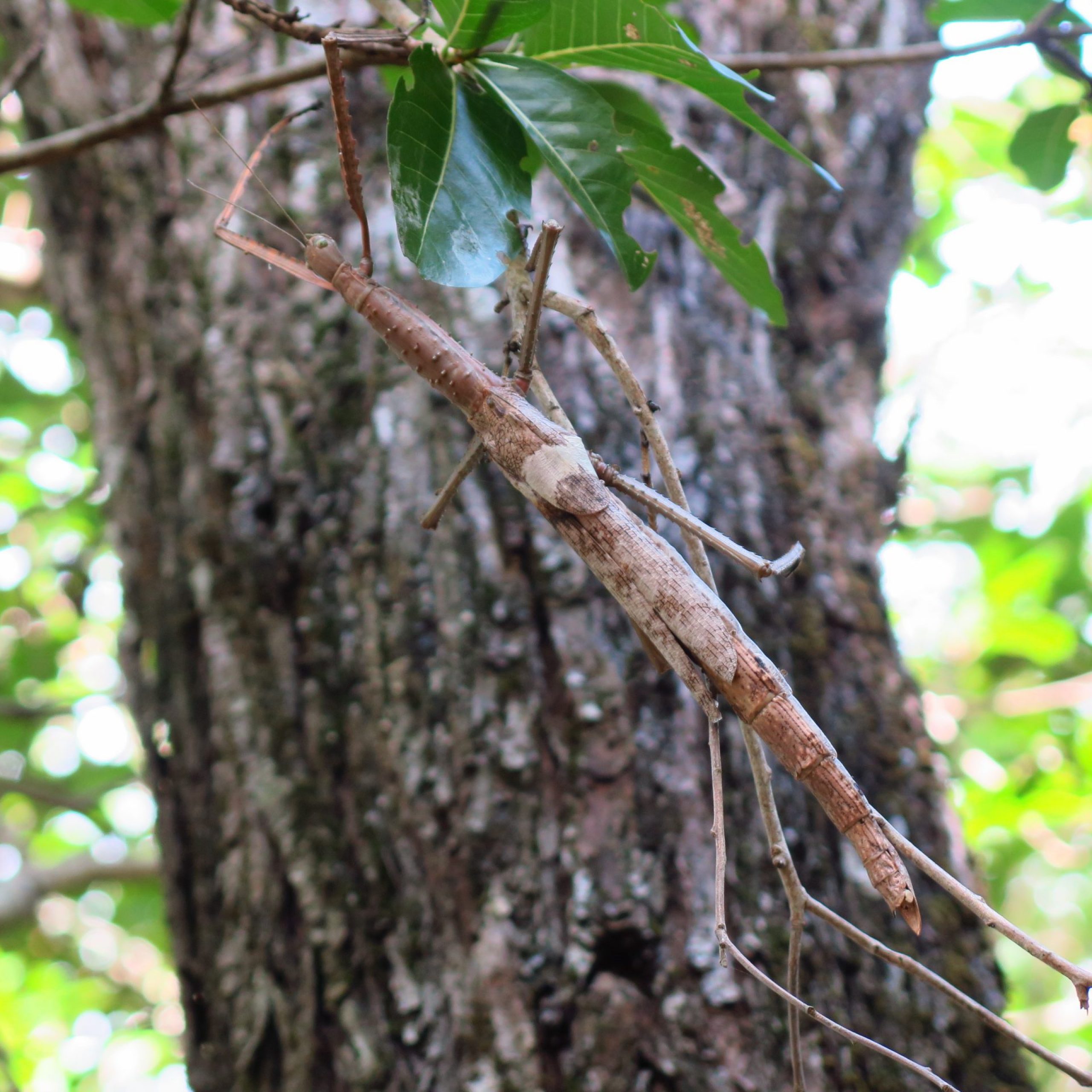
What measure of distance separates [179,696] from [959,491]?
4.93 meters

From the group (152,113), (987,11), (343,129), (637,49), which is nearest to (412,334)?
(343,129)

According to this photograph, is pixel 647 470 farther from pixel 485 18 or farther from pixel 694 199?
pixel 485 18

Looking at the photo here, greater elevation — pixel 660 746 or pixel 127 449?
pixel 127 449

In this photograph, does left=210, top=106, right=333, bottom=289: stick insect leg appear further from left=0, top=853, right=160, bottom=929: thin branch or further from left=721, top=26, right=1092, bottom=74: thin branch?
left=0, top=853, right=160, bottom=929: thin branch

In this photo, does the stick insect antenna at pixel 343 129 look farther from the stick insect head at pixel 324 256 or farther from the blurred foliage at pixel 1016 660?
Answer: the blurred foliage at pixel 1016 660

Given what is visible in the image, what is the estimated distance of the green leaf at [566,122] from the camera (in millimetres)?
1271

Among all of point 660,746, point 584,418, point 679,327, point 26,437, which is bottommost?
point 26,437

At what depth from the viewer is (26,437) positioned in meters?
4.84

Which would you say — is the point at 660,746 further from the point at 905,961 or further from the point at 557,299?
the point at 557,299

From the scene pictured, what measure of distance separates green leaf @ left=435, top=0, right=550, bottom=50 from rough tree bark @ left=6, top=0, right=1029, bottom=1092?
96 centimetres

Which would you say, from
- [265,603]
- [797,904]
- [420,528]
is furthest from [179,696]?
[797,904]

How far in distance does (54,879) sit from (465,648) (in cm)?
271

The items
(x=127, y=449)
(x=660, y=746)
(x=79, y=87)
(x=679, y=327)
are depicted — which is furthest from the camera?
(x=79, y=87)

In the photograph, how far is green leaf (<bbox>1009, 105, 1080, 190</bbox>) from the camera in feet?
6.86
